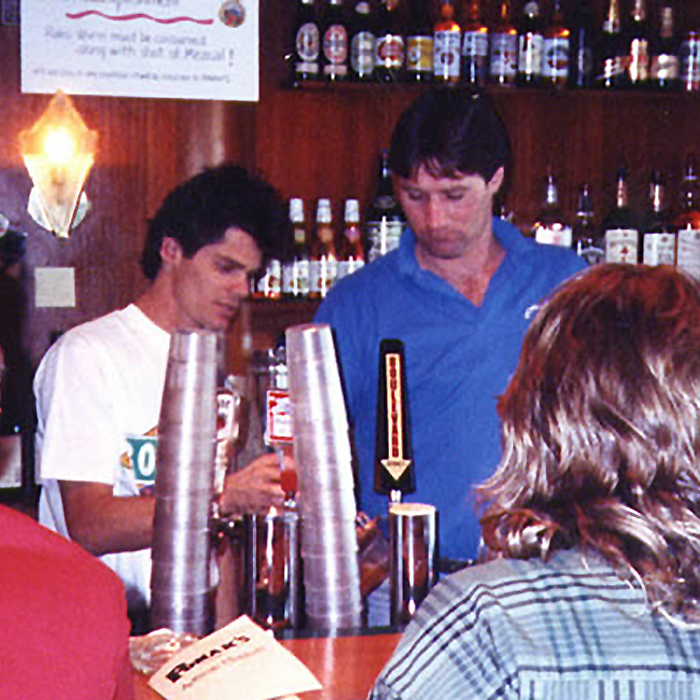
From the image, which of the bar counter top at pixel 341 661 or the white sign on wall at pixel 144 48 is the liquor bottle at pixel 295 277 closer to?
the white sign on wall at pixel 144 48

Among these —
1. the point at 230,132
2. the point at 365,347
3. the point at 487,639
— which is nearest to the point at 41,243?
the point at 230,132

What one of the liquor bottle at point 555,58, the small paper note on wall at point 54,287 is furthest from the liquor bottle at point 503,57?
the small paper note on wall at point 54,287

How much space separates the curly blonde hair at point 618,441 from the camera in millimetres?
990

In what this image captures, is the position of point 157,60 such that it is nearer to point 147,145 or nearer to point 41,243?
point 147,145

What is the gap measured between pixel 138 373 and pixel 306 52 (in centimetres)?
175

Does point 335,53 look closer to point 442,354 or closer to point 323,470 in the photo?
point 442,354

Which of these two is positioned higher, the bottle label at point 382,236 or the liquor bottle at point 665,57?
the liquor bottle at point 665,57

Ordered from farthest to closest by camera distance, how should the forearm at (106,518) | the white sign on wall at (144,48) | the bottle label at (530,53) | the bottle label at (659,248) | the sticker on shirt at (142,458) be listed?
1. the bottle label at (659,248)
2. the bottle label at (530,53)
3. the white sign on wall at (144,48)
4. the sticker on shirt at (142,458)
5. the forearm at (106,518)

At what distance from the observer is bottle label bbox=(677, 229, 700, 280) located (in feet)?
12.2

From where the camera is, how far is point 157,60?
3344 mm

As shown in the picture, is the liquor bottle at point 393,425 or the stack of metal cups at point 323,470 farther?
the liquor bottle at point 393,425

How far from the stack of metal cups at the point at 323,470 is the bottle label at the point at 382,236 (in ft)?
6.78

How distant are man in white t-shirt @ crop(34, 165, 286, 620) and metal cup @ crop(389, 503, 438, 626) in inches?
7.2

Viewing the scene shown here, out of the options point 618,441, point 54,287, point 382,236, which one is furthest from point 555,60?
point 618,441
